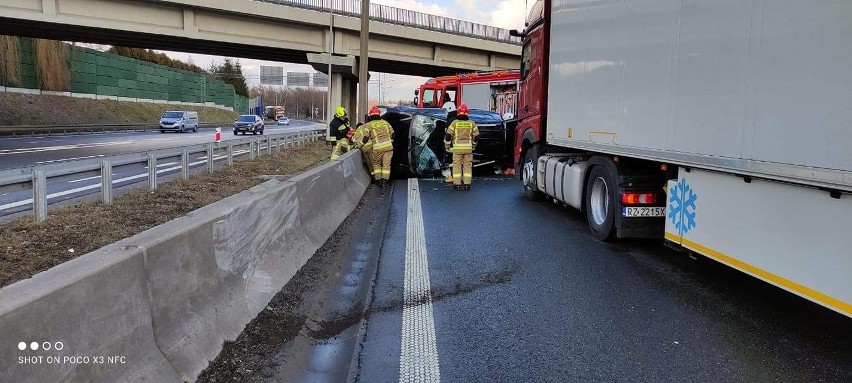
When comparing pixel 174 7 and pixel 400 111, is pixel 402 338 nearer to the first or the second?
pixel 400 111

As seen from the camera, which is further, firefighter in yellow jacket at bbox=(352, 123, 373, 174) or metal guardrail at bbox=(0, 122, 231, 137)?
metal guardrail at bbox=(0, 122, 231, 137)

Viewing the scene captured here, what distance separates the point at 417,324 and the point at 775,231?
8.90 ft

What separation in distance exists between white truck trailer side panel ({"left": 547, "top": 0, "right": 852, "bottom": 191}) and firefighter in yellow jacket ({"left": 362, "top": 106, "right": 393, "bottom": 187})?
6484mm

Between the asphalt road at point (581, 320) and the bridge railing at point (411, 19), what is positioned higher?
the bridge railing at point (411, 19)

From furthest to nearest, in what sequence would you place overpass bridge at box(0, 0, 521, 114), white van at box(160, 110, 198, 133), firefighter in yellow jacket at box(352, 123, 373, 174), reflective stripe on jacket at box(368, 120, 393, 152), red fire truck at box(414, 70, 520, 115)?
white van at box(160, 110, 198, 133) → overpass bridge at box(0, 0, 521, 114) → red fire truck at box(414, 70, 520, 115) → firefighter in yellow jacket at box(352, 123, 373, 174) → reflective stripe on jacket at box(368, 120, 393, 152)

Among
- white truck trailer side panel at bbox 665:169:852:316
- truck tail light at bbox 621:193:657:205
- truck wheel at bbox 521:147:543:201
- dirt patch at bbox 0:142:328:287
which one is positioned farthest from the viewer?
truck wheel at bbox 521:147:543:201

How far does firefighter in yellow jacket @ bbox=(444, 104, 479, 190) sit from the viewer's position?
14562mm

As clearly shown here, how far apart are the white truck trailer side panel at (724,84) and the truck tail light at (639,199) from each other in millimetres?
508

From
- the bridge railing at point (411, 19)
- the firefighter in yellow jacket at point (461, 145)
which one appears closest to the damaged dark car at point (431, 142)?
the firefighter in yellow jacket at point (461, 145)

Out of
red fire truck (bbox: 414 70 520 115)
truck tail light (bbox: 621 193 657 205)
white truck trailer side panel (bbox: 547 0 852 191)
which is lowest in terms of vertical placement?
truck tail light (bbox: 621 193 657 205)

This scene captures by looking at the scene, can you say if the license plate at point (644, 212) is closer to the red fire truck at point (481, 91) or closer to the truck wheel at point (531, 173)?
the truck wheel at point (531, 173)

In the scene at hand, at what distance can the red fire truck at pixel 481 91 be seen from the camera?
24.4 metres

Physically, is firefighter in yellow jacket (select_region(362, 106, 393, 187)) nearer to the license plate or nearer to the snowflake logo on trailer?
the license plate

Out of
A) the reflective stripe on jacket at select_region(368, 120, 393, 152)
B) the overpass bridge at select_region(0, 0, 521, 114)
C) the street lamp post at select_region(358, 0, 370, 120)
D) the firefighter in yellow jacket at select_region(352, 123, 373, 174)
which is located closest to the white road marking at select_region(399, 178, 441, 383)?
the reflective stripe on jacket at select_region(368, 120, 393, 152)
